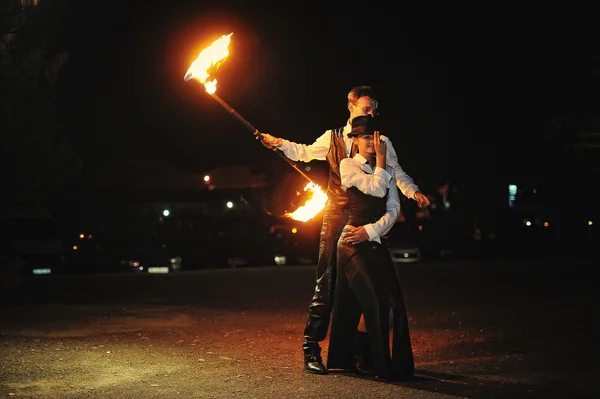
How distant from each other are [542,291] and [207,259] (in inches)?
631

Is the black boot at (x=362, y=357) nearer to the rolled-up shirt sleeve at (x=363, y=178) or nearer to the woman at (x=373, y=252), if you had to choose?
the woman at (x=373, y=252)

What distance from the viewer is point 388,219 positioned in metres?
8.05

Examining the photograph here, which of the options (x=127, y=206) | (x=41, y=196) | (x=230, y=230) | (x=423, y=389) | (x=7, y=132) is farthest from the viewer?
(x=127, y=206)

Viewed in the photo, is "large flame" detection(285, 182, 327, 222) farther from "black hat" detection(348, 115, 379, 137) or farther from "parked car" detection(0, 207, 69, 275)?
"parked car" detection(0, 207, 69, 275)

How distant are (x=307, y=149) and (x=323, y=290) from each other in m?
1.27

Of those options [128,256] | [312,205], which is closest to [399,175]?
[312,205]

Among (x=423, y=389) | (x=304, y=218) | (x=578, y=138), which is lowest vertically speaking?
(x=423, y=389)

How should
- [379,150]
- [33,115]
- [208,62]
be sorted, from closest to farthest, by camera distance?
[379,150] → [208,62] → [33,115]

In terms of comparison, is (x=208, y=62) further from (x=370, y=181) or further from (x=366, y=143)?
(x=370, y=181)

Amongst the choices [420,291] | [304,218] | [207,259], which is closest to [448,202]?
[207,259]

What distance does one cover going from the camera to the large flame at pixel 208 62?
858 cm

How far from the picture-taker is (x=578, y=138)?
54.6ft

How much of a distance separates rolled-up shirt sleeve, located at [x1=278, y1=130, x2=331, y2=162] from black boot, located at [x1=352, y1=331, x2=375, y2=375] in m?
1.67

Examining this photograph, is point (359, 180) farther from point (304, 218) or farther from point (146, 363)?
point (146, 363)
